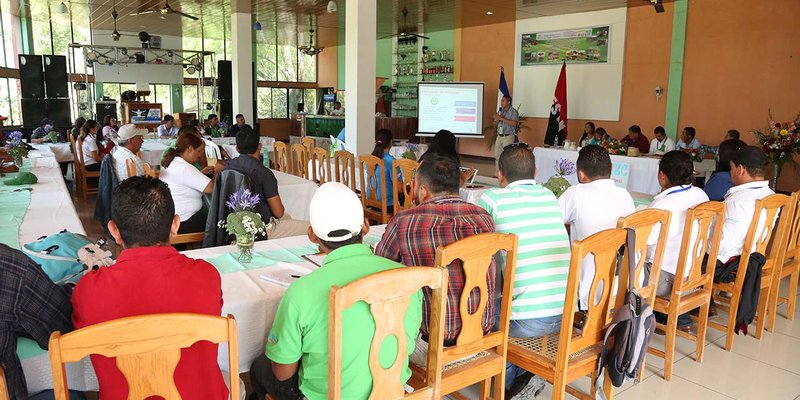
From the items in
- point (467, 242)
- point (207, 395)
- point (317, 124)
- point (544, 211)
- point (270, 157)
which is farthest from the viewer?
point (317, 124)

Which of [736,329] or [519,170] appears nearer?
[519,170]

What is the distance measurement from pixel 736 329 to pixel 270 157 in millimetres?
6680

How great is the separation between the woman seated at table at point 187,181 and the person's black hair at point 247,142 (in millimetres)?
396

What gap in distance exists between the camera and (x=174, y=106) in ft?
57.0

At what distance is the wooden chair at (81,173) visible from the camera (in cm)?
759

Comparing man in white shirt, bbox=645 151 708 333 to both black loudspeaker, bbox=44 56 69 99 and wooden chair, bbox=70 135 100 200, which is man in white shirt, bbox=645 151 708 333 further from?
black loudspeaker, bbox=44 56 69 99

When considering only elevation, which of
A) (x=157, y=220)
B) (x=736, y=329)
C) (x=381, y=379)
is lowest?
(x=736, y=329)

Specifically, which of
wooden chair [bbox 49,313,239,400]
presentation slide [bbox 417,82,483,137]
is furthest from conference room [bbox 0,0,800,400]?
presentation slide [bbox 417,82,483,137]

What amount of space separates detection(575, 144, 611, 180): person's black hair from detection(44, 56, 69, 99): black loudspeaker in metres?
11.6

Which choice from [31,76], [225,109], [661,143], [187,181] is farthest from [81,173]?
[661,143]

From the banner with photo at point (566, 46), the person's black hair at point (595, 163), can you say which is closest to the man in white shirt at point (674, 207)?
the person's black hair at point (595, 163)

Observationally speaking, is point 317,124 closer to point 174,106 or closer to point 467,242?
point 174,106

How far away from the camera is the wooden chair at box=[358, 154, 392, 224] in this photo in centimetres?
503

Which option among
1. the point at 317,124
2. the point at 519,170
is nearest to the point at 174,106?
the point at 317,124
